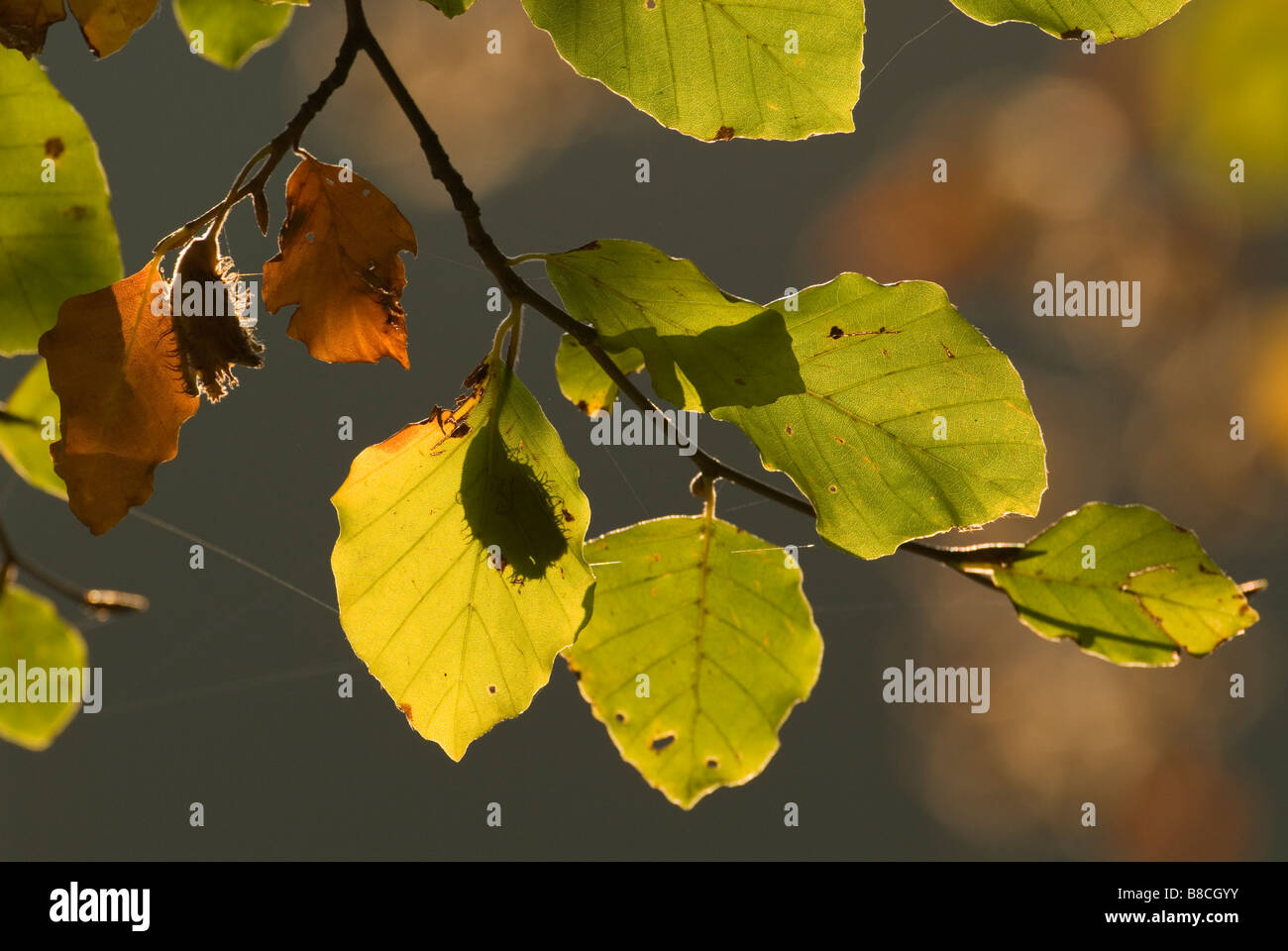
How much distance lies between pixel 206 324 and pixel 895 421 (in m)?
0.33

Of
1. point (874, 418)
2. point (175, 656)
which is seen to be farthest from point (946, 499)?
point (175, 656)

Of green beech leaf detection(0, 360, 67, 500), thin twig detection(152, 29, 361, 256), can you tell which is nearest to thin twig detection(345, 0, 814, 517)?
thin twig detection(152, 29, 361, 256)

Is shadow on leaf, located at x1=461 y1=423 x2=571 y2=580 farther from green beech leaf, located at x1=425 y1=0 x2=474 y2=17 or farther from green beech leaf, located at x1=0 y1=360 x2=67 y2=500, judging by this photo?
green beech leaf, located at x1=0 y1=360 x2=67 y2=500

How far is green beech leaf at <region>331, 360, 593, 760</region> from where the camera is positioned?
46 cm

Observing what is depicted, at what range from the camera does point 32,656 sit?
89 centimetres

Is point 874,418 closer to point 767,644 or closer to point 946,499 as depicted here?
point 946,499

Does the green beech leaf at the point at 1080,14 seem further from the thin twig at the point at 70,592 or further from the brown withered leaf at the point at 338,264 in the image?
the thin twig at the point at 70,592

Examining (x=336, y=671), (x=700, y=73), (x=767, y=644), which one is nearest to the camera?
(x=700, y=73)

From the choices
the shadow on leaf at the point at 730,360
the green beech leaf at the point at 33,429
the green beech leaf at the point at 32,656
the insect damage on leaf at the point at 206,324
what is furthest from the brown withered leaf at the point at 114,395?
the green beech leaf at the point at 32,656

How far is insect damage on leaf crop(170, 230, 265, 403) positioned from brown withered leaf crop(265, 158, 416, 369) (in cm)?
2

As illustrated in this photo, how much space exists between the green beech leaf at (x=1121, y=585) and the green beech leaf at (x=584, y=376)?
0.24m

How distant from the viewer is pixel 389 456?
467 millimetres

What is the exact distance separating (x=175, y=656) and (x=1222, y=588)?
183cm

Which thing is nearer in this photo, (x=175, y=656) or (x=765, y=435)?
(x=765, y=435)
